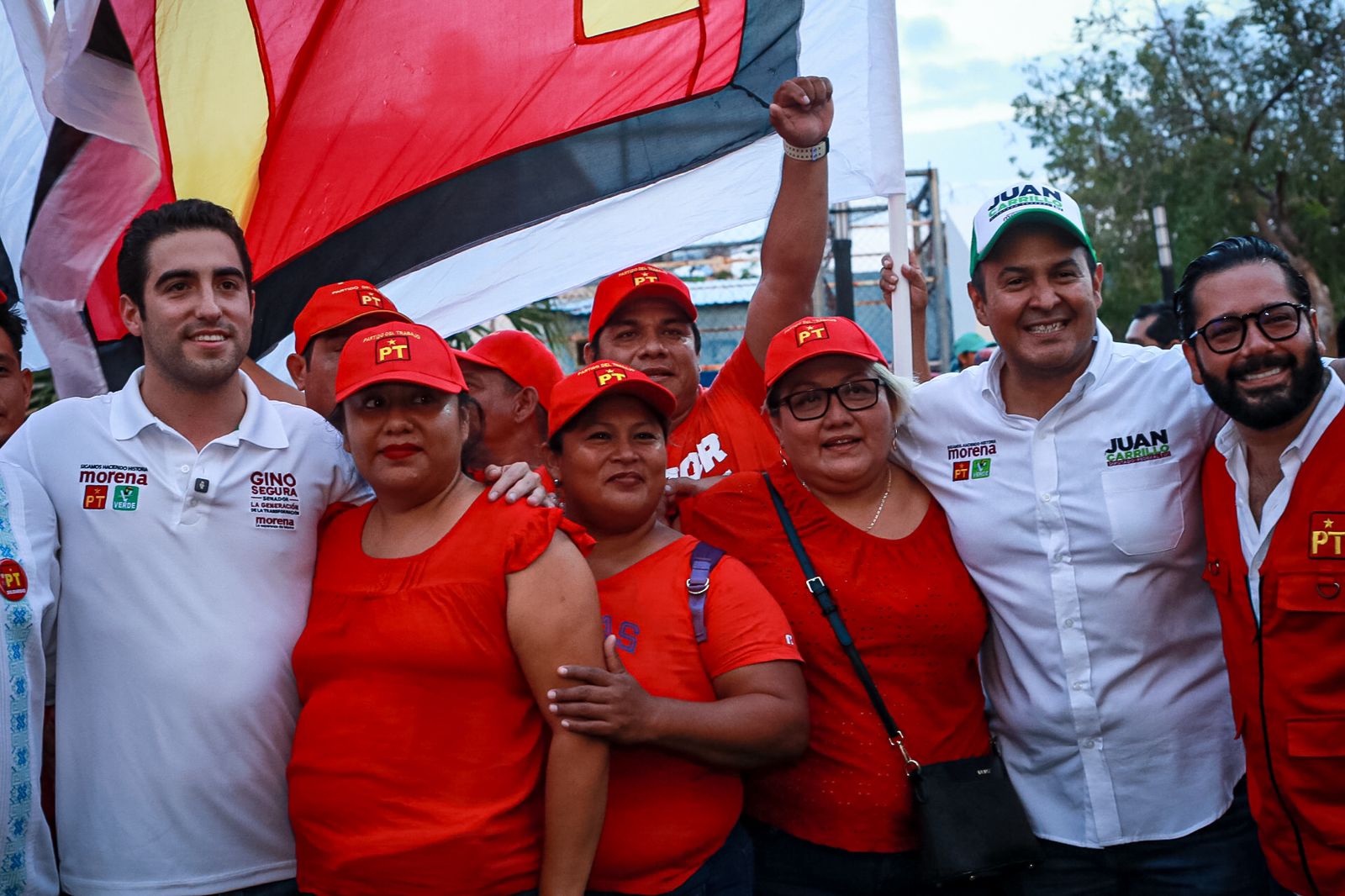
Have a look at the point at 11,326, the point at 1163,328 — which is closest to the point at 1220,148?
the point at 1163,328

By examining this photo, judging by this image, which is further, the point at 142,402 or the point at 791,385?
the point at 791,385

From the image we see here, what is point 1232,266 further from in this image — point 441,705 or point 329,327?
point 329,327

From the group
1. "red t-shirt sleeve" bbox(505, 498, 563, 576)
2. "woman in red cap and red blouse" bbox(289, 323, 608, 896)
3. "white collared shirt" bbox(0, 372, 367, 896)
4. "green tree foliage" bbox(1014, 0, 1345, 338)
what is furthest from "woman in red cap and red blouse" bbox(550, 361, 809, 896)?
"green tree foliage" bbox(1014, 0, 1345, 338)

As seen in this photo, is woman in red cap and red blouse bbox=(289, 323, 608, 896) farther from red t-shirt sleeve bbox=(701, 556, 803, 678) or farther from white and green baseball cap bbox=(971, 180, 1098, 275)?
white and green baseball cap bbox=(971, 180, 1098, 275)

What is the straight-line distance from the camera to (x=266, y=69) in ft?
16.1

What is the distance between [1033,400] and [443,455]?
1722 millimetres

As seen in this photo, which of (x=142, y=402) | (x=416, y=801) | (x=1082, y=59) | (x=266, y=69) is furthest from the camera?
(x=1082, y=59)

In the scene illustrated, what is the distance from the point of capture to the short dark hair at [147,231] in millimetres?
3350

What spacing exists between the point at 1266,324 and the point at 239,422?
275 centimetres

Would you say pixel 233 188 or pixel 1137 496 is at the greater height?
pixel 233 188

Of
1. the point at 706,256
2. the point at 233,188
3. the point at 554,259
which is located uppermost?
the point at 706,256

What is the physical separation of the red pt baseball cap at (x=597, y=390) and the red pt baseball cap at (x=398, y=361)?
1.05ft

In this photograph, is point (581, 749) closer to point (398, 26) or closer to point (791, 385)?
point (791, 385)

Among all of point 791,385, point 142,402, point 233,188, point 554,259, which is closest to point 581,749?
point 791,385
